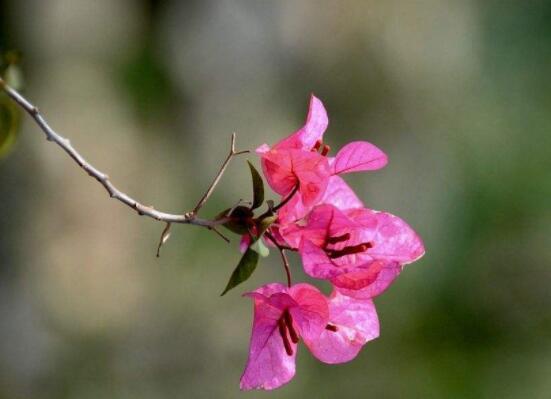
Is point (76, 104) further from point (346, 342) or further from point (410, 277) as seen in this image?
point (346, 342)

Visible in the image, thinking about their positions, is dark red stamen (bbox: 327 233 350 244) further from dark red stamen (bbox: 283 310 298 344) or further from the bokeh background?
the bokeh background

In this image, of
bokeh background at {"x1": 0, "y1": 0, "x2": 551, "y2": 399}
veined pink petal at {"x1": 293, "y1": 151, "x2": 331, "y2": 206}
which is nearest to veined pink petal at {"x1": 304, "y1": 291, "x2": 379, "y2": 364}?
veined pink petal at {"x1": 293, "y1": 151, "x2": 331, "y2": 206}

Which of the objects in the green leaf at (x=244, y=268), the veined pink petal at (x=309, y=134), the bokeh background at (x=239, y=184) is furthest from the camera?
the bokeh background at (x=239, y=184)

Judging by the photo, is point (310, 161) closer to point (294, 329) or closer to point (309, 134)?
point (309, 134)

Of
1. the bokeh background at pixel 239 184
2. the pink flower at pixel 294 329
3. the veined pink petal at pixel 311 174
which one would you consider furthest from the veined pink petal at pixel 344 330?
the bokeh background at pixel 239 184

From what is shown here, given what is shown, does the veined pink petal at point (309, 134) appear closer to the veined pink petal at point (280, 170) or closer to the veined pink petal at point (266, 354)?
the veined pink petal at point (280, 170)

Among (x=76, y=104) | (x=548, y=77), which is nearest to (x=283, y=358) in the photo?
(x=76, y=104)
